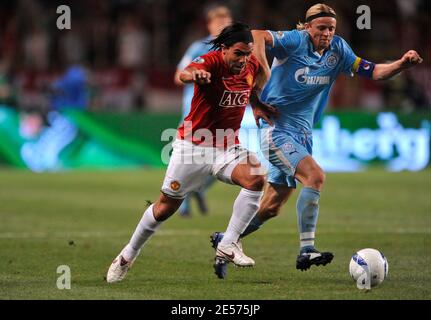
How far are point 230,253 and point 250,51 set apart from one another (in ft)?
5.68

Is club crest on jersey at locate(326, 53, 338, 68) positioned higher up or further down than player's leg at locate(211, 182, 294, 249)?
higher up

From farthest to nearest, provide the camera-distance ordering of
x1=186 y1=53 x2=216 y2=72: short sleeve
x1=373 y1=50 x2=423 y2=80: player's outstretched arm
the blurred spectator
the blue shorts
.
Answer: the blurred spectator → the blue shorts → x1=373 y1=50 x2=423 y2=80: player's outstretched arm → x1=186 y1=53 x2=216 y2=72: short sleeve

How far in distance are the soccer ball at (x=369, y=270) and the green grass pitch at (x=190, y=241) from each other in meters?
0.10

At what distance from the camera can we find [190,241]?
11516mm

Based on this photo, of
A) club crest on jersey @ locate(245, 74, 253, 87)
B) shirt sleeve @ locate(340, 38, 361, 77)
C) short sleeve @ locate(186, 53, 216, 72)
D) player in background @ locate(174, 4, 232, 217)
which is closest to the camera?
short sleeve @ locate(186, 53, 216, 72)

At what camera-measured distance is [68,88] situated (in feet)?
78.1

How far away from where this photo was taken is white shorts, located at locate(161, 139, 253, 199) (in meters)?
8.27

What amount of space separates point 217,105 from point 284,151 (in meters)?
1.00

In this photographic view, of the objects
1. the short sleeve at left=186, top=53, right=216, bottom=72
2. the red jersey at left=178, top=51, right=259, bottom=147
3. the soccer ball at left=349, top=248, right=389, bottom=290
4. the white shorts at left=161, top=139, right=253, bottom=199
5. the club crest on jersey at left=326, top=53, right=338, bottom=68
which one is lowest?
the soccer ball at left=349, top=248, right=389, bottom=290

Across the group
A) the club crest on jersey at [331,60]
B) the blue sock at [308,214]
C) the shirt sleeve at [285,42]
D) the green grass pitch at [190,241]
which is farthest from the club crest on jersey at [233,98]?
the green grass pitch at [190,241]

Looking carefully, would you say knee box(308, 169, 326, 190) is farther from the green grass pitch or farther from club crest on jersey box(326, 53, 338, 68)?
club crest on jersey box(326, 53, 338, 68)

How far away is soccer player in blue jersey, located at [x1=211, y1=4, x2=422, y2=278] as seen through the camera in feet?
29.6

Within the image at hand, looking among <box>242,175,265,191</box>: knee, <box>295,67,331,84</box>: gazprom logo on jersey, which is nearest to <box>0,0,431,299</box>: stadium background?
<box>242,175,265,191</box>: knee

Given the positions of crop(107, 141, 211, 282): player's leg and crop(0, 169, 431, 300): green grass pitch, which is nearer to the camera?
crop(0, 169, 431, 300): green grass pitch
